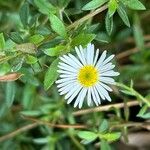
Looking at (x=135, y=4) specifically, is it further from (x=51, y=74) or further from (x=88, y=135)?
(x=88, y=135)

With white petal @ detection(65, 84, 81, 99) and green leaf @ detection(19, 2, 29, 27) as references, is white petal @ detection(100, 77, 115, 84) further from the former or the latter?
green leaf @ detection(19, 2, 29, 27)

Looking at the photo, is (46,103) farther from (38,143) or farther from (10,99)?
(10,99)

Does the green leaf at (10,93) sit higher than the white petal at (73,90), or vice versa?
the green leaf at (10,93)

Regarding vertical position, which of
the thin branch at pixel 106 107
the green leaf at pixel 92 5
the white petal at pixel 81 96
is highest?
the green leaf at pixel 92 5

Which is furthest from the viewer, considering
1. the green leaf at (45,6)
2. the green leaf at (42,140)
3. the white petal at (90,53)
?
the green leaf at (42,140)

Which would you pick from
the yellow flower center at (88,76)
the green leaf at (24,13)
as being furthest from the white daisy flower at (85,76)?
the green leaf at (24,13)

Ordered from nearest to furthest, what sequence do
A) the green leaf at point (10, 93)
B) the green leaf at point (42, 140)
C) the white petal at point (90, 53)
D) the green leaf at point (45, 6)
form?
1. the white petal at point (90, 53)
2. the green leaf at point (45, 6)
3. the green leaf at point (10, 93)
4. the green leaf at point (42, 140)

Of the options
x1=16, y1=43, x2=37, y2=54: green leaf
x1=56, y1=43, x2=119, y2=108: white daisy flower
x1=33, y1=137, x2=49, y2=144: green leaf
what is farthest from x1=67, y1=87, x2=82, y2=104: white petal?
x1=33, y1=137, x2=49, y2=144: green leaf

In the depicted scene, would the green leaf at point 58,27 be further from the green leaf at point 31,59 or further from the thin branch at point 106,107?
the thin branch at point 106,107

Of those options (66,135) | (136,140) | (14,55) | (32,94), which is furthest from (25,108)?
(14,55)
